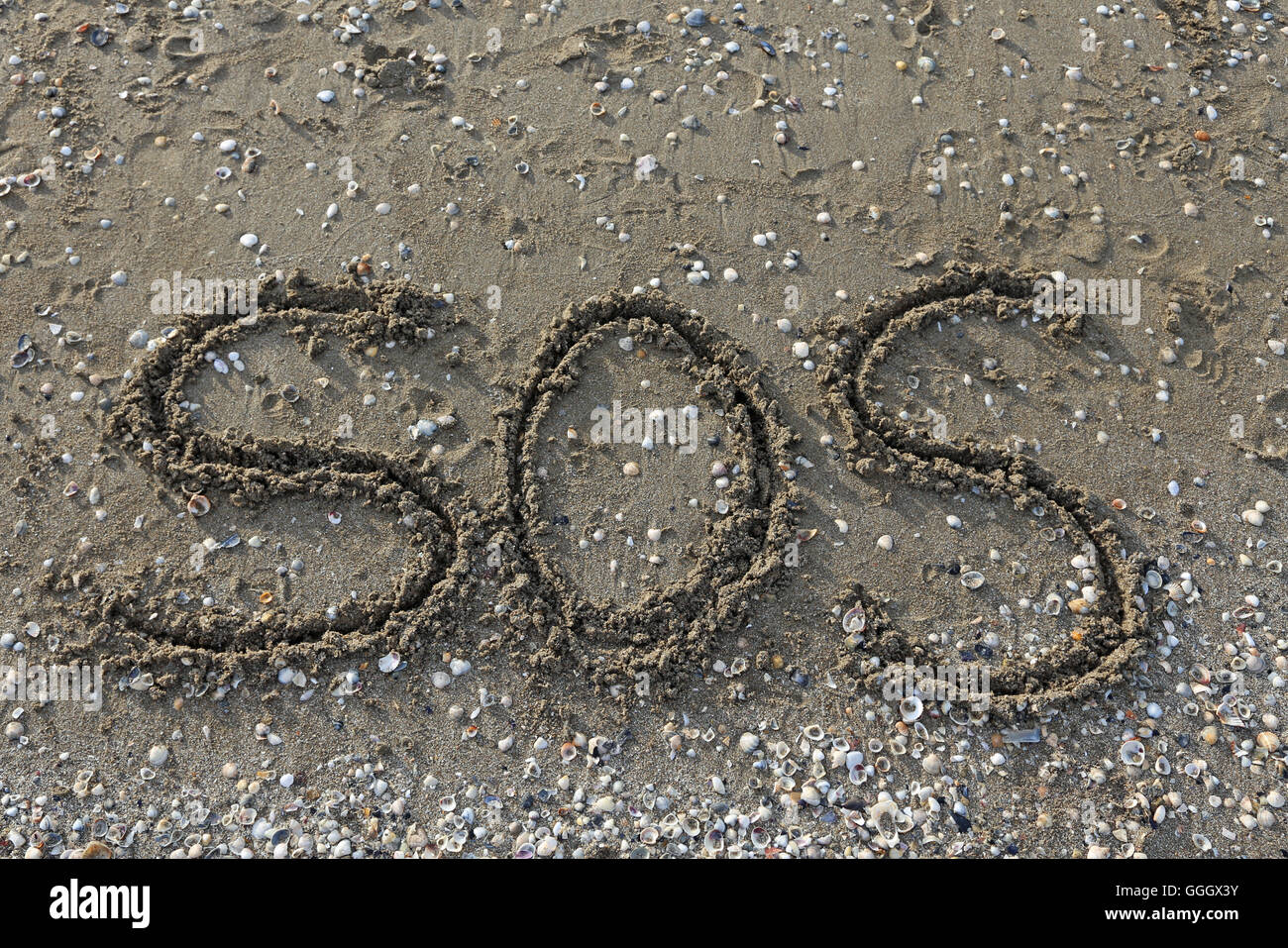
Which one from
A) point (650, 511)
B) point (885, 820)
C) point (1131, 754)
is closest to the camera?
point (885, 820)

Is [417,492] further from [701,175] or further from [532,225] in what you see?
[701,175]

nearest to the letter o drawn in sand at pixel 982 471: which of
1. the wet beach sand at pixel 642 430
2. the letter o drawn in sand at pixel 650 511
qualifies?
the wet beach sand at pixel 642 430

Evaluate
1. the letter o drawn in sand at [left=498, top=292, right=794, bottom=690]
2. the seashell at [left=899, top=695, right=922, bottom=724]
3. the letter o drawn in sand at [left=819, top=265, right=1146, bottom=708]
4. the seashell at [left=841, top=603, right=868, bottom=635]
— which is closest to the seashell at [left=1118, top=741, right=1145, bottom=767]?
the letter o drawn in sand at [left=819, top=265, right=1146, bottom=708]

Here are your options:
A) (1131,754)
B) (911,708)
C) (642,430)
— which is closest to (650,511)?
(642,430)

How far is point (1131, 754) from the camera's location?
3859mm

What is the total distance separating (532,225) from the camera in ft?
15.5

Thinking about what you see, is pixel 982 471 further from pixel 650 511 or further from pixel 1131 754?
pixel 650 511

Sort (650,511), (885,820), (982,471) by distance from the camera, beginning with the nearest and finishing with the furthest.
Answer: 1. (885,820)
2. (650,511)
3. (982,471)

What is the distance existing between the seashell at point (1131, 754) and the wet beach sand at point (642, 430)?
0.06 feet

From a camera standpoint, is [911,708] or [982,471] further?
[982,471]

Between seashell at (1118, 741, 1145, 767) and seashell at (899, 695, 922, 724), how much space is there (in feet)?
3.16

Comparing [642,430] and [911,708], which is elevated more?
[642,430]

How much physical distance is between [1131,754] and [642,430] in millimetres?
2802

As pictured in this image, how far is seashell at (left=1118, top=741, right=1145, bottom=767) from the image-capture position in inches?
152
